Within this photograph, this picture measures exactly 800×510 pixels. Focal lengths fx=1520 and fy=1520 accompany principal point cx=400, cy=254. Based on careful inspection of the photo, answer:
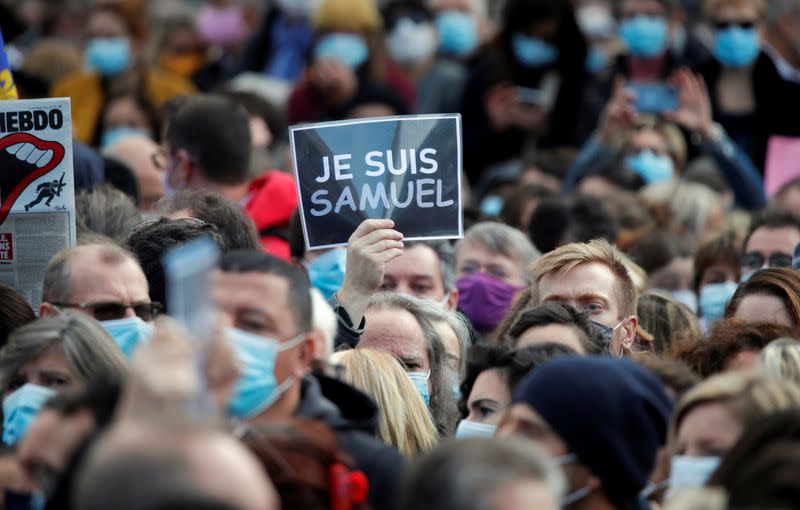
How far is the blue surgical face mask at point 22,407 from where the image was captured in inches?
191

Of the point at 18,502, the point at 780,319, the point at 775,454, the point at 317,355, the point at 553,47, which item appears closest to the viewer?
the point at 775,454

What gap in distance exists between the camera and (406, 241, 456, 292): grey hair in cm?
784

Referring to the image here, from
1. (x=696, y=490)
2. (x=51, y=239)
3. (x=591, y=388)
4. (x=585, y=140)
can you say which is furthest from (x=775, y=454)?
(x=585, y=140)

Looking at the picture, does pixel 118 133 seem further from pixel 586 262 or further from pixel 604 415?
pixel 604 415

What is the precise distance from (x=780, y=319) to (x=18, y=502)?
11.1 ft

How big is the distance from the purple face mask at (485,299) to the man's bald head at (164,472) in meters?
4.70

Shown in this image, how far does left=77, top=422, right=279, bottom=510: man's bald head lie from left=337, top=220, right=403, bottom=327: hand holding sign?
261 centimetres

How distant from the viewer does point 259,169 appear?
9.15 m

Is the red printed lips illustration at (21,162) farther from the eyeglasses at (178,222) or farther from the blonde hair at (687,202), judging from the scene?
the blonde hair at (687,202)

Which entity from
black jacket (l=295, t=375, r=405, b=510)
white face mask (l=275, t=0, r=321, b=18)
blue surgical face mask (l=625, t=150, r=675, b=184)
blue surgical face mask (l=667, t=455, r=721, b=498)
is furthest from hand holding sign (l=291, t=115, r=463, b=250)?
white face mask (l=275, t=0, r=321, b=18)

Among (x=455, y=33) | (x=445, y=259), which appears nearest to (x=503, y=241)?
(x=445, y=259)

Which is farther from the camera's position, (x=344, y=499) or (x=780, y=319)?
(x=780, y=319)

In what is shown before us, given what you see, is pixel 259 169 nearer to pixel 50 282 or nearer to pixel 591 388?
pixel 50 282

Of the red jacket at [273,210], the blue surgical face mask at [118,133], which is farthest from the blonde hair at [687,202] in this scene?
the blue surgical face mask at [118,133]
